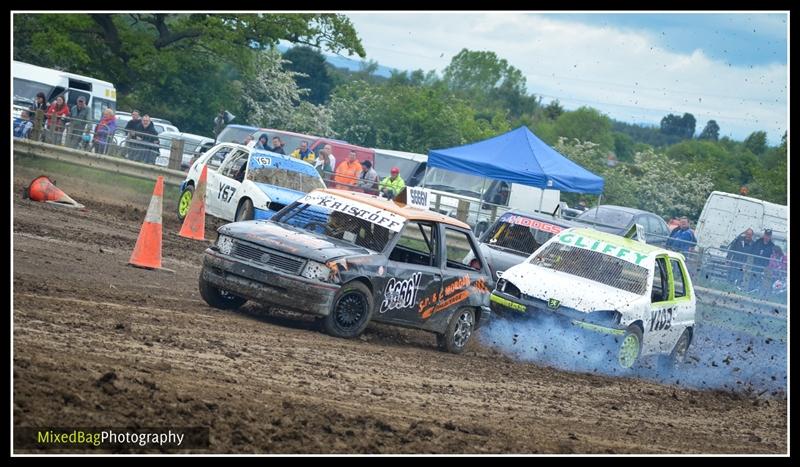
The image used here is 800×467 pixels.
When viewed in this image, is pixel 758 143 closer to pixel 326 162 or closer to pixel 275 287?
pixel 326 162

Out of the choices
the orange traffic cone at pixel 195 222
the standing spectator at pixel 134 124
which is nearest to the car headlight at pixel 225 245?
the orange traffic cone at pixel 195 222

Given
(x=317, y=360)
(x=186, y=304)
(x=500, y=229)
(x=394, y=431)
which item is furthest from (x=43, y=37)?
(x=394, y=431)

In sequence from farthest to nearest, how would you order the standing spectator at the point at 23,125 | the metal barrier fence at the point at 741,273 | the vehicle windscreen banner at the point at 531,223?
the standing spectator at the point at 23,125
the metal barrier fence at the point at 741,273
the vehicle windscreen banner at the point at 531,223

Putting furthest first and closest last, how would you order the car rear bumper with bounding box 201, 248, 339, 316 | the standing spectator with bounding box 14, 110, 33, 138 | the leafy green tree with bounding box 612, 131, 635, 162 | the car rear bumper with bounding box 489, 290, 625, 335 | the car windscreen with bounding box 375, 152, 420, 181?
the leafy green tree with bounding box 612, 131, 635, 162
the car windscreen with bounding box 375, 152, 420, 181
the standing spectator with bounding box 14, 110, 33, 138
the car rear bumper with bounding box 489, 290, 625, 335
the car rear bumper with bounding box 201, 248, 339, 316

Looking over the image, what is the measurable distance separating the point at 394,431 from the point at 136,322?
327 centimetres

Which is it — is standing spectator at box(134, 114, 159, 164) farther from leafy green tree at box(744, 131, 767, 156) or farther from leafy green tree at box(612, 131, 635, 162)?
leafy green tree at box(612, 131, 635, 162)

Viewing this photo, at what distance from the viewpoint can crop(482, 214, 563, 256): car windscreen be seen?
1664 centimetres

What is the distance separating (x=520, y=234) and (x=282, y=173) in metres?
5.43

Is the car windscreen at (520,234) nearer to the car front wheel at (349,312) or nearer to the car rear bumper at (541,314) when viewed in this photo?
the car rear bumper at (541,314)

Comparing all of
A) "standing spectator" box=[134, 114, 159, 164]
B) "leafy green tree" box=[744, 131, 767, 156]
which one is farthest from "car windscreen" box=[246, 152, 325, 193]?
"leafy green tree" box=[744, 131, 767, 156]

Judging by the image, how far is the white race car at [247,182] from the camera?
19.4 meters

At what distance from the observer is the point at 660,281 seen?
46.9 feet

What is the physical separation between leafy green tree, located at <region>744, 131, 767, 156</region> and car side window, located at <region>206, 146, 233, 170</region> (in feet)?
138

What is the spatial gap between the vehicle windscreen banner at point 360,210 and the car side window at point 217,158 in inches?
341
